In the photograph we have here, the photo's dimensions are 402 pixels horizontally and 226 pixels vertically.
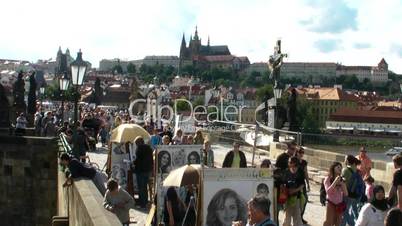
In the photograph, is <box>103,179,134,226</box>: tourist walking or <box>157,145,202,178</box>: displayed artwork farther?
<box>157,145,202,178</box>: displayed artwork

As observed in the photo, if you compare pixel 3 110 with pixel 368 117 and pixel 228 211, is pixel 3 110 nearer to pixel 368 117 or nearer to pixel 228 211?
pixel 228 211

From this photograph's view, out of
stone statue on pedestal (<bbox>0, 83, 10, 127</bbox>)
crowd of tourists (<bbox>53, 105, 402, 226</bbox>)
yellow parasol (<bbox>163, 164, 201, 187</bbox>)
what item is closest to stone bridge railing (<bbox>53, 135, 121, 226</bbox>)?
crowd of tourists (<bbox>53, 105, 402, 226</bbox>)

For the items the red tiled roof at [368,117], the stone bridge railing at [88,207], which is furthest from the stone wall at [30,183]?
the red tiled roof at [368,117]

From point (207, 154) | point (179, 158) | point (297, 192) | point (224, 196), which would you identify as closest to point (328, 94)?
point (207, 154)

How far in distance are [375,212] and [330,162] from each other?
11163mm

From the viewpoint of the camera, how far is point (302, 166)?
10141 mm

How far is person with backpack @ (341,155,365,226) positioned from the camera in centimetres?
963

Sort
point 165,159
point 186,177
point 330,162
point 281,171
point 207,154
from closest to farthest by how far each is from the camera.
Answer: point 186,177
point 281,171
point 165,159
point 207,154
point 330,162

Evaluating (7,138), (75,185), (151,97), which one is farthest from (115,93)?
(75,185)

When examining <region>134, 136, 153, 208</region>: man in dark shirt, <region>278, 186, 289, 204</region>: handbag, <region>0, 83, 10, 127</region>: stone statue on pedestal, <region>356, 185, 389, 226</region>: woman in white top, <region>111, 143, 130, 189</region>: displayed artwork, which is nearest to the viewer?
<region>356, 185, 389, 226</region>: woman in white top

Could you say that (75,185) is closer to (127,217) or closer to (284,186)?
(127,217)

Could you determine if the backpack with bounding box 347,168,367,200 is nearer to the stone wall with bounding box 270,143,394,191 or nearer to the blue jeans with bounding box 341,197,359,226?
the blue jeans with bounding box 341,197,359,226

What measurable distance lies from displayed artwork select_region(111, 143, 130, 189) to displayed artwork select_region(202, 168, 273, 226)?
18.4 ft

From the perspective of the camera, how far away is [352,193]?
9.69 meters
